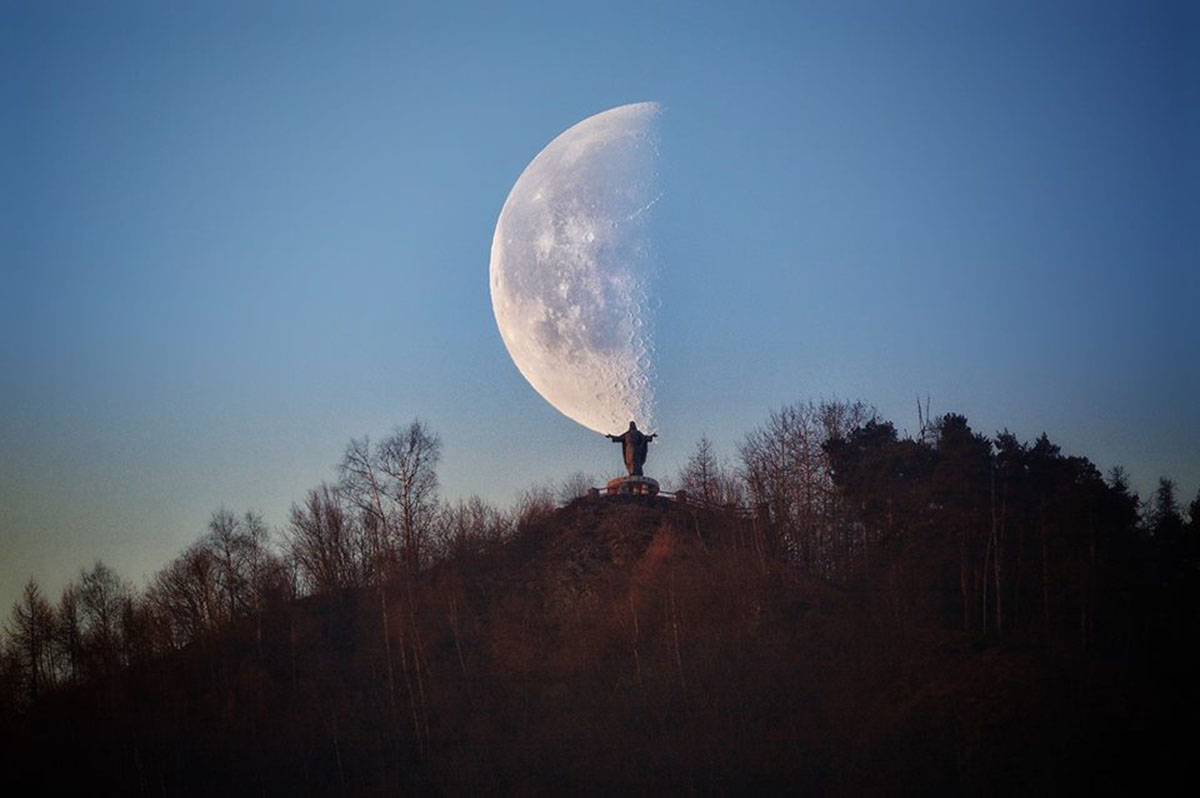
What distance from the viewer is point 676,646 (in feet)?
168

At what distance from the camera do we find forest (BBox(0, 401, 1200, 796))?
41.7m

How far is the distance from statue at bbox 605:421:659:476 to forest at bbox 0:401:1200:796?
70.2 inches

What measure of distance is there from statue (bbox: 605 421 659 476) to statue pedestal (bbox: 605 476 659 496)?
37 centimetres

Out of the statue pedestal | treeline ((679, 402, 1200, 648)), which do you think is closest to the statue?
the statue pedestal

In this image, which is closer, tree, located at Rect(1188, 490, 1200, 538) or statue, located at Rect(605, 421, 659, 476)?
tree, located at Rect(1188, 490, 1200, 538)

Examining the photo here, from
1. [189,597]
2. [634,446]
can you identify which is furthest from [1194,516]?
[189,597]

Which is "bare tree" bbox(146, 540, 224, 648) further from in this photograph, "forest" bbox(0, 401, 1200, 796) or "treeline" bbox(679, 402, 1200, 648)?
"treeline" bbox(679, 402, 1200, 648)

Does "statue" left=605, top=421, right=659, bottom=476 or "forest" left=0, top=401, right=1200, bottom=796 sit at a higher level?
"statue" left=605, top=421, right=659, bottom=476

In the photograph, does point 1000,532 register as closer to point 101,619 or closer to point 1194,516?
point 1194,516

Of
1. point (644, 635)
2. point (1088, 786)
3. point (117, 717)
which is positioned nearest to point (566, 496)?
point (644, 635)

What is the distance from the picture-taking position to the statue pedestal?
65000mm

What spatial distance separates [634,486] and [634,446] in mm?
2132

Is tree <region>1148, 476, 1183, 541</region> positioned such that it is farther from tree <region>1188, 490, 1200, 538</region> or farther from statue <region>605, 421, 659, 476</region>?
statue <region>605, 421, 659, 476</region>

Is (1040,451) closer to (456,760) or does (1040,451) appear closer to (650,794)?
(650,794)
